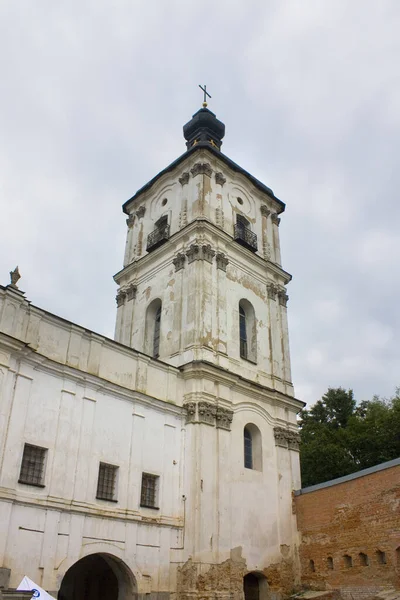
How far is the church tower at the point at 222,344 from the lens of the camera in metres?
19.5

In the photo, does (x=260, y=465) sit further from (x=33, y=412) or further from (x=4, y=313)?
(x=4, y=313)

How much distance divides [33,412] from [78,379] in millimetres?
1982

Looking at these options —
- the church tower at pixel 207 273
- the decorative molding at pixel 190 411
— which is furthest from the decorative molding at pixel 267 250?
the decorative molding at pixel 190 411

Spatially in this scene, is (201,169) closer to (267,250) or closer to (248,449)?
(267,250)

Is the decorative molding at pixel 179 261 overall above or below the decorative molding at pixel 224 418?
above

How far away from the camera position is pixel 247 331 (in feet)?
83.3

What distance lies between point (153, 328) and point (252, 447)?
7.22 metres

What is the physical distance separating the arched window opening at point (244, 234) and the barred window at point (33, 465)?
14.3m

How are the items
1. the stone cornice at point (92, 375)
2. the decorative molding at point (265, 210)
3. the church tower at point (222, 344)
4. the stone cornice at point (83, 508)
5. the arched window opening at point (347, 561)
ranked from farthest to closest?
the decorative molding at point (265, 210) → the church tower at point (222, 344) → the arched window opening at point (347, 561) → the stone cornice at point (92, 375) → the stone cornice at point (83, 508)

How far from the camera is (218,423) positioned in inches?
819

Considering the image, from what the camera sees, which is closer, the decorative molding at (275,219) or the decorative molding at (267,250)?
the decorative molding at (267,250)

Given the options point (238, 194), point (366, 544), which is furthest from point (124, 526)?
point (238, 194)

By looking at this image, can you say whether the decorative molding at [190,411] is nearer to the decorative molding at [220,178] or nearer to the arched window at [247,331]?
the arched window at [247,331]

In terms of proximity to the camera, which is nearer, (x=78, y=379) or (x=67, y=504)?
(x=67, y=504)
